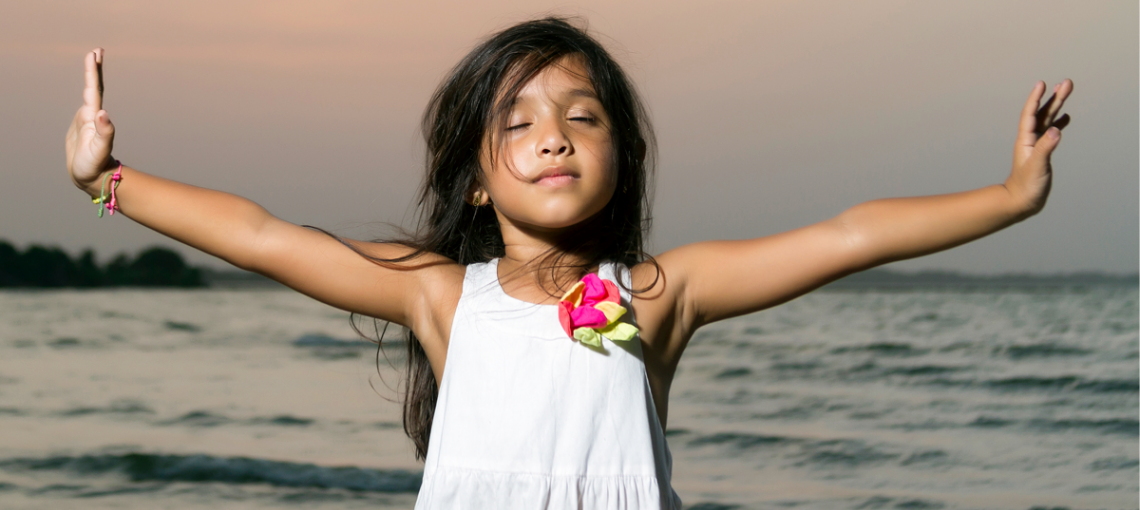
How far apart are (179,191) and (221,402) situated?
469 centimetres

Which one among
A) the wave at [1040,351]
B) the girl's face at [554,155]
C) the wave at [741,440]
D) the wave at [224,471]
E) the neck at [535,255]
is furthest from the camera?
the wave at [1040,351]

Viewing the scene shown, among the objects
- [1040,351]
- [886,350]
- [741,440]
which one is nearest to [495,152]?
[741,440]

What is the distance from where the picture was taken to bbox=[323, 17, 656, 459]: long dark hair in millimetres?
1730

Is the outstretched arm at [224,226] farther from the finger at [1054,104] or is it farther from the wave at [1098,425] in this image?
the wave at [1098,425]

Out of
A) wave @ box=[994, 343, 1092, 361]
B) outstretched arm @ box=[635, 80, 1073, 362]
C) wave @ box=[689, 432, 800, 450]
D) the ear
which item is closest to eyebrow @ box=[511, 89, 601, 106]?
the ear

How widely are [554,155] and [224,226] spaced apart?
58 cm

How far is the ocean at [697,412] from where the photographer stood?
15.3ft

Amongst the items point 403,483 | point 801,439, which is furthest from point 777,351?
point 403,483

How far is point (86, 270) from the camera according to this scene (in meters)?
10.3

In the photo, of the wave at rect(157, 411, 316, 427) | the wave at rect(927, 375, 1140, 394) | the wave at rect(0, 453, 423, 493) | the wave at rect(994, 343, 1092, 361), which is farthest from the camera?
the wave at rect(994, 343, 1092, 361)

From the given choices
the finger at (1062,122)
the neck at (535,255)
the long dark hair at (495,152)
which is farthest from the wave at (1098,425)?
the neck at (535,255)

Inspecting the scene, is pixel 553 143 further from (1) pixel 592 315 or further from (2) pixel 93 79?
(2) pixel 93 79

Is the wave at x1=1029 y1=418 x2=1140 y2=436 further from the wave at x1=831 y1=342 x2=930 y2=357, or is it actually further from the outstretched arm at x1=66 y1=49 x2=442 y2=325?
the outstretched arm at x1=66 y1=49 x2=442 y2=325

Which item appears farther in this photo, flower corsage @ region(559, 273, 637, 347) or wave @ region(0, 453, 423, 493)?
wave @ region(0, 453, 423, 493)
